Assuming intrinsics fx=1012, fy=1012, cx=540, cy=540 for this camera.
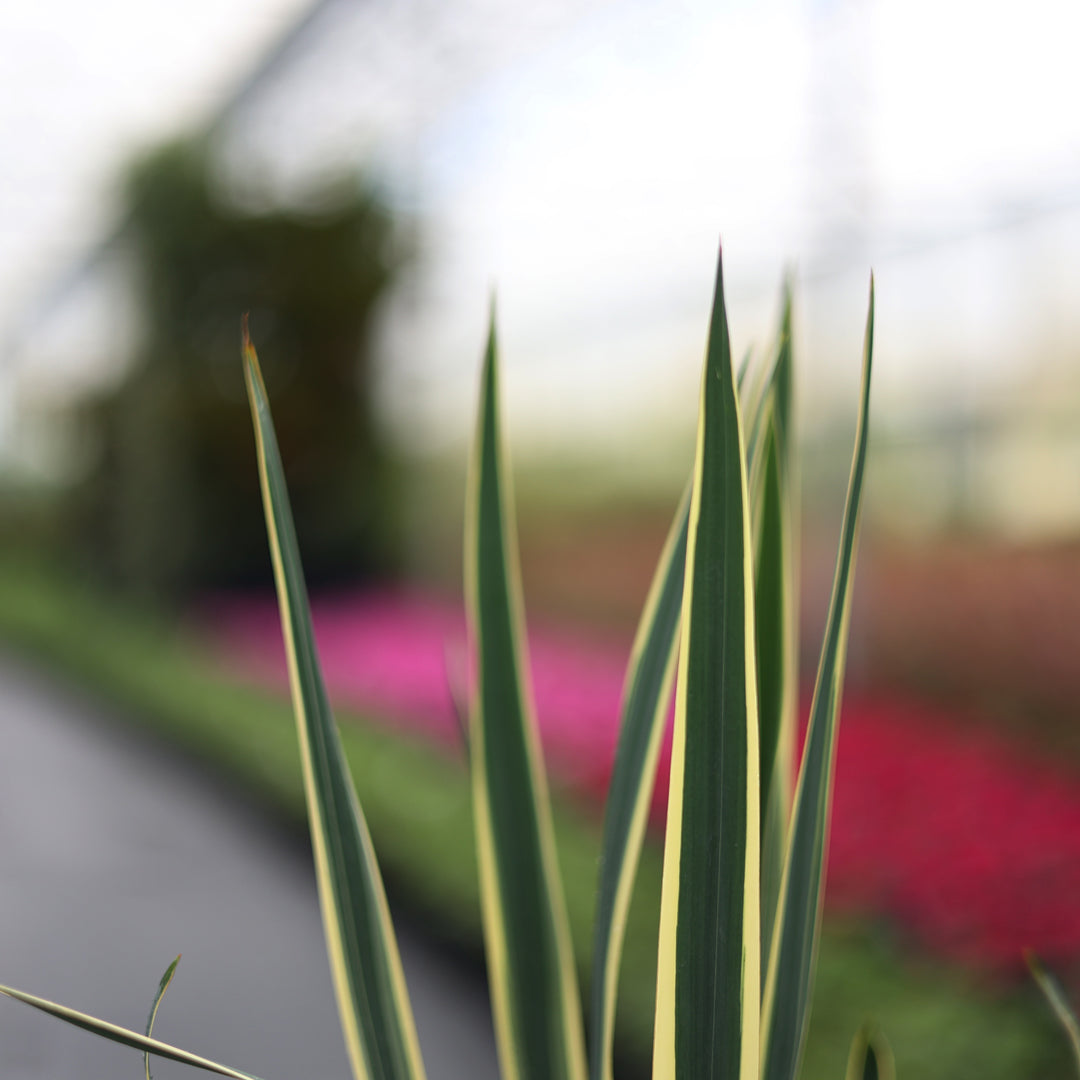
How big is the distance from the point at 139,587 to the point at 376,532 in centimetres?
130

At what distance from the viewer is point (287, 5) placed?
5.30m

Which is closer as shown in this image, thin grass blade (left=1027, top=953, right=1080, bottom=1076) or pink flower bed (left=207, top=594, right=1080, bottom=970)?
thin grass blade (left=1027, top=953, right=1080, bottom=1076)

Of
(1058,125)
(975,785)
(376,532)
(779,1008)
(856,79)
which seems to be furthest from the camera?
(376,532)

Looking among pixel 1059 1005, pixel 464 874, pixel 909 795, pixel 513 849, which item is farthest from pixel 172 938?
pixel 1059 1005

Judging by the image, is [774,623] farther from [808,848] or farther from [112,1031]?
[112,1031]

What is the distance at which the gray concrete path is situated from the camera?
154 centimetres

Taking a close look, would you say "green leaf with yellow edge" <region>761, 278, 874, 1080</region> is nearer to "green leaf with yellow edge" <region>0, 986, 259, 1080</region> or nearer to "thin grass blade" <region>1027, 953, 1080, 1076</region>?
"thin grass blade" <region>1027, 953, 1080, 1076</region>

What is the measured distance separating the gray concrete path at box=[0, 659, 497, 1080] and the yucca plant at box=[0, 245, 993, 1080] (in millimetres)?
1034

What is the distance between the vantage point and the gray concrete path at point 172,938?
154cm

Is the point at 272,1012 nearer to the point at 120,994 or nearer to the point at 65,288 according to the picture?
the point at 120,994

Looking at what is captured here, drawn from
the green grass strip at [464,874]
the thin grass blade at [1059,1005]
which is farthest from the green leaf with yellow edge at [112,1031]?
the green grass strip at [464,874]

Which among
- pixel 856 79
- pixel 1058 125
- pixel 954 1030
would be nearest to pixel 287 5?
pixel 856 79

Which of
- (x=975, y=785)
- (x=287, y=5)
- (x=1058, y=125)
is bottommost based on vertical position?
(x=975, y=785)

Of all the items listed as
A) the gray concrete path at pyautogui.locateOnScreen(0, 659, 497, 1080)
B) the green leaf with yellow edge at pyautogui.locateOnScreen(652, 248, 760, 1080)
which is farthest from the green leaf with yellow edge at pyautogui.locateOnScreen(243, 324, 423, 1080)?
the gray concrete path at pyautogui.locateOnScreen(0, 659, 497, 1080)
